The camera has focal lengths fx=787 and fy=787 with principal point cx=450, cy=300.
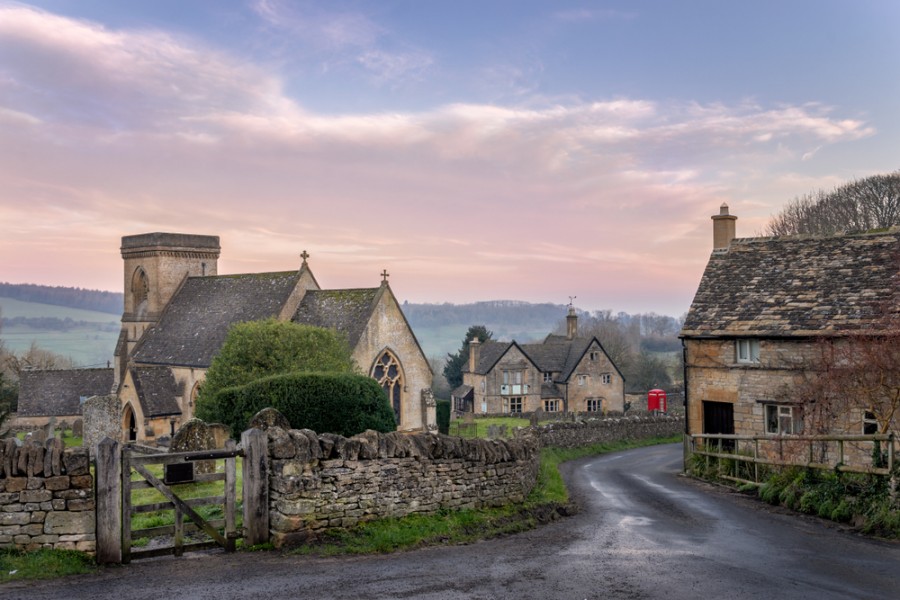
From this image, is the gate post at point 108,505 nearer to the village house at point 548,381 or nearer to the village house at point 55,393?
the village house at point 55,393

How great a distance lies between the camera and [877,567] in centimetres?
1185

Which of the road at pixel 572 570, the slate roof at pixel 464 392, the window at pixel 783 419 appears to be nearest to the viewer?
the road at pixel 572 570

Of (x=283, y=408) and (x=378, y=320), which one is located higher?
(x=378, y=320)

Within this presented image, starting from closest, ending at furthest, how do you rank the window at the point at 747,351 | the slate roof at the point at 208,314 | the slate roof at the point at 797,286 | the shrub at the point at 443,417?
the slate roof at the point at 797,286 → the window at the point at 747,351 → the slate roof at the point at 208,314 → the shrub at the point at 443,417

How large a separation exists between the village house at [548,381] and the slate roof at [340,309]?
31334mm

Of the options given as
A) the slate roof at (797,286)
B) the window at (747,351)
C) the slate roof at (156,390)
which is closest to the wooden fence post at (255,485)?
the slate roof at (797,286)

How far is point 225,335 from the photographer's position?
44.3 metres

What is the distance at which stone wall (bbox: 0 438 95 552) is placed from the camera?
10867 millimetres

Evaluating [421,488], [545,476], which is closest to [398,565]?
[421,488]

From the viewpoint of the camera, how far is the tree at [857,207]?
51219mm

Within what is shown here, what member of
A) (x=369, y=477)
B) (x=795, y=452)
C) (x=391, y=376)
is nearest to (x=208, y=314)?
(x=391, y=376)

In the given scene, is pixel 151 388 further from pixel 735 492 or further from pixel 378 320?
pixel 735 492

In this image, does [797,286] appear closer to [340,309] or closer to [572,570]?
[572,570]

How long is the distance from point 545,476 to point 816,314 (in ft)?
33.2
